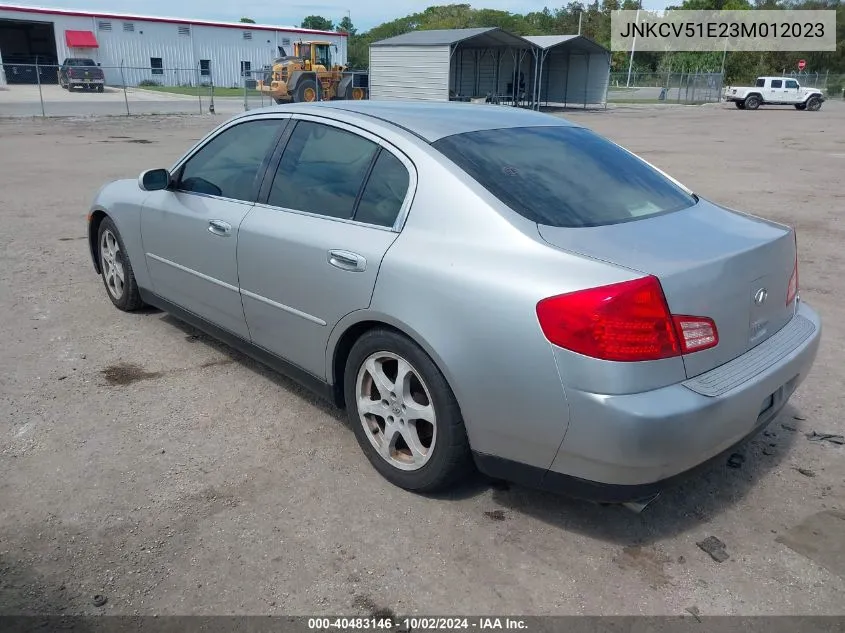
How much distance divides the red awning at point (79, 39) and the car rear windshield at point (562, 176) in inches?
2243

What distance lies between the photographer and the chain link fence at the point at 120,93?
98.6 ft

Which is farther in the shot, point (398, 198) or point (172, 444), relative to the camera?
point (172, 444)

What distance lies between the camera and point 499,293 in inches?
101

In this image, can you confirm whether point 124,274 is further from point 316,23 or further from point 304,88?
point 316,23

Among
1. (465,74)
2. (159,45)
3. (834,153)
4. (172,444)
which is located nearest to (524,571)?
(172,444)

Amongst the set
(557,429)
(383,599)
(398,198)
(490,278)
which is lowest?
(383,599)

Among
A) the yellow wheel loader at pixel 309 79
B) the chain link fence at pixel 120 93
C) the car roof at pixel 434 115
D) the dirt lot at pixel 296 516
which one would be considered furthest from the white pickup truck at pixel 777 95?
the car roof at pixel 434 115

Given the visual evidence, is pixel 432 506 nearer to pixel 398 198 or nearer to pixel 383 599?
pixel 383 599

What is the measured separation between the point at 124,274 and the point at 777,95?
45983 mm

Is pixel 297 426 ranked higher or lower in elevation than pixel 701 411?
lower

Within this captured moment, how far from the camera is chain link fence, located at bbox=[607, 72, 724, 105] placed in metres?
50.8

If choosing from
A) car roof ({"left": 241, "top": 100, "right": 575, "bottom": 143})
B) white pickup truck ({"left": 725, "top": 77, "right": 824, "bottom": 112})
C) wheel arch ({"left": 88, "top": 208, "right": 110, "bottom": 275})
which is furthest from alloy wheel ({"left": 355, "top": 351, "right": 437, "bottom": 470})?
white pickup truck ({"left": 725, "top": 77, "right": 824, "bottom": 112})

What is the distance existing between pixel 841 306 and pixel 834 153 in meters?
15.0

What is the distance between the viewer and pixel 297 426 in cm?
374
